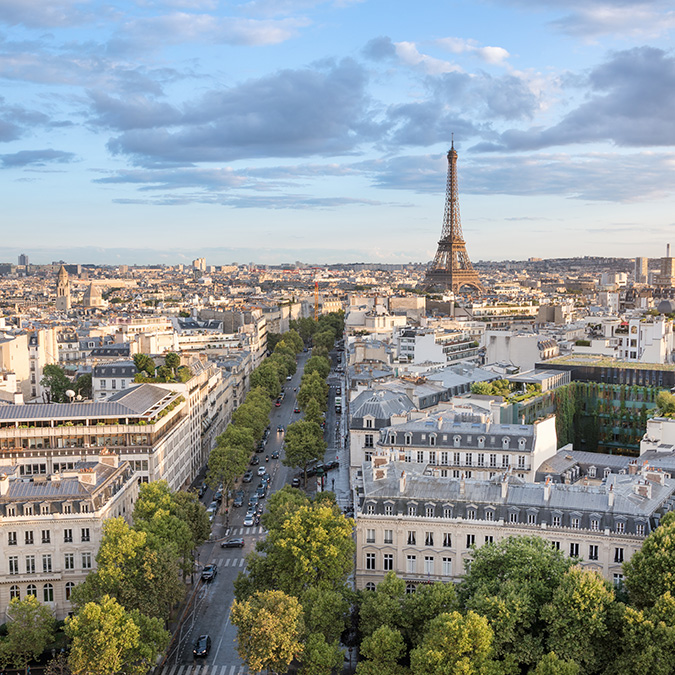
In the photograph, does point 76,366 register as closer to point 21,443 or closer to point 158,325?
point 158,325

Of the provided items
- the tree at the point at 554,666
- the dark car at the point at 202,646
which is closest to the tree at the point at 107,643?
the dark car at the point at 202,646

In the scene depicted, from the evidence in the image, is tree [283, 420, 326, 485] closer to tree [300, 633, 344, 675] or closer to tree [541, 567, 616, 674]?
tree [300, 633, 344, 675]

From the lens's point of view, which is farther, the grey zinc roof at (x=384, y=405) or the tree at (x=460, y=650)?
the grey zinc roof at (x=384, y=405)

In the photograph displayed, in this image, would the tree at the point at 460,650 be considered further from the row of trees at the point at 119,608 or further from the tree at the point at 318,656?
the row of trees at the point at 119,608

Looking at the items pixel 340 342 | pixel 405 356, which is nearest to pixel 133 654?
pixel 405 356

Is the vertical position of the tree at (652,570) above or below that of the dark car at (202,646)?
above

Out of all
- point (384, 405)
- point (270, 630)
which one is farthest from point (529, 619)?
point (384, 405)

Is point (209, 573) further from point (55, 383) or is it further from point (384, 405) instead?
point (55, 383)
